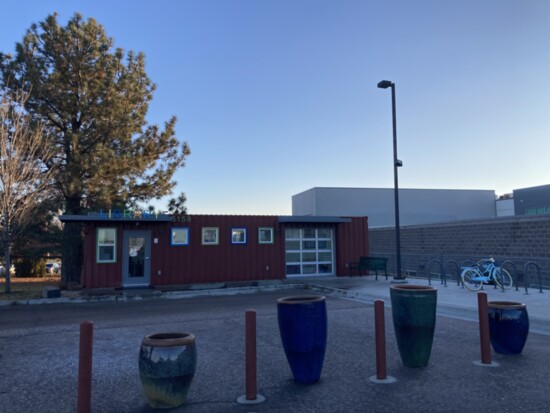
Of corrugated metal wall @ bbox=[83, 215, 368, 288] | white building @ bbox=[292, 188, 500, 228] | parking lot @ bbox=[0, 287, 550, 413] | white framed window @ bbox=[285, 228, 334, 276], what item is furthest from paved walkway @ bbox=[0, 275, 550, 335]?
white building @ bbox=[292, 188, 500, 228]

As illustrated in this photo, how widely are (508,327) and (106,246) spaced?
1520 cm

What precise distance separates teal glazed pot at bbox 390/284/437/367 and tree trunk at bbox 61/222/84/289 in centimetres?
1901

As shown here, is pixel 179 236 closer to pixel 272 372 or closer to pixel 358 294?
pixel 358 294

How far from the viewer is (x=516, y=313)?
6.70 metres

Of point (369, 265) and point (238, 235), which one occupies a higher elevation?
point (238, 235)

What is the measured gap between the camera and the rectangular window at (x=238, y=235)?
1984 centimetres

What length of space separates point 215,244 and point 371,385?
14.5 meters

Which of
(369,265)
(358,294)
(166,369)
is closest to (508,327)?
(166,369)

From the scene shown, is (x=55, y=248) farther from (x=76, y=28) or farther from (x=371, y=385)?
(x=371, y=385)

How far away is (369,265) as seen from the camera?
20.3 m

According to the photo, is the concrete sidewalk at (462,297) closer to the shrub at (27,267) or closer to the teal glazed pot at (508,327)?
the teal glazed pot at (508,327)

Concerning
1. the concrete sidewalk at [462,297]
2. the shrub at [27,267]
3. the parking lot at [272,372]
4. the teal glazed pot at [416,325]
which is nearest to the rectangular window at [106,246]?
the parking lot at [272,372]

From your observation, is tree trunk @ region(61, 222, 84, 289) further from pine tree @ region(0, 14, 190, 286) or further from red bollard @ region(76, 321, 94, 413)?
red bollard @ region(76, 321, 94, 413)

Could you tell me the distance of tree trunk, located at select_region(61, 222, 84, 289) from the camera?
21.3 meters
